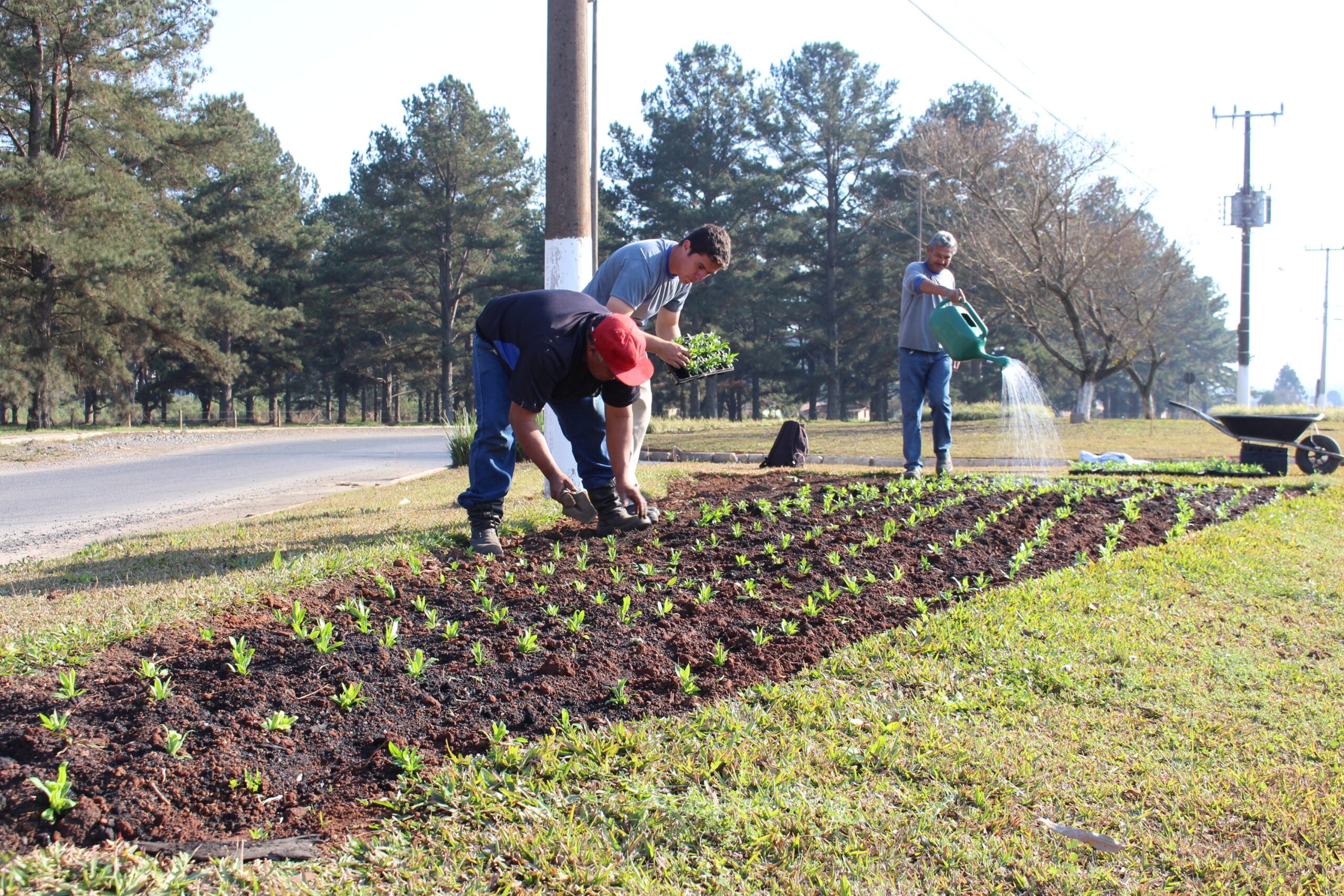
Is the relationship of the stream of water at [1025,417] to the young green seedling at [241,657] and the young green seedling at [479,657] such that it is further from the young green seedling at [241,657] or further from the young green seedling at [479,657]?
the young green seedling at [241,657]

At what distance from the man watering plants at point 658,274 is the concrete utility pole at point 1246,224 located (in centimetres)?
3123

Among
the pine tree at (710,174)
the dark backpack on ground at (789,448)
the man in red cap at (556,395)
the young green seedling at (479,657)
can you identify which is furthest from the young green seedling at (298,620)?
the pine tree at (710,174)

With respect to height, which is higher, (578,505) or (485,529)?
(578,505)

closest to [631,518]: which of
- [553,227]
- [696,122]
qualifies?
[553,227]

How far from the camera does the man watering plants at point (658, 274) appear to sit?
5.11m

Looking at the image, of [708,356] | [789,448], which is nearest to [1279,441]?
[789,448]

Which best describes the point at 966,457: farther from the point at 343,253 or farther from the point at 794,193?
the point at 343,253

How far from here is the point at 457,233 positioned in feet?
147

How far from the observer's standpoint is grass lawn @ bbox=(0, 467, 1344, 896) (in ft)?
6.82

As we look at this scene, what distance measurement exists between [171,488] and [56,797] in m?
10.4

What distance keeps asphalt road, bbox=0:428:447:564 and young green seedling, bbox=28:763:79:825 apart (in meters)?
4.48

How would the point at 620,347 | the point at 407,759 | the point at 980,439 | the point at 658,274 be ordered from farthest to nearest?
1. the point at 980,439
2. the point at 658,274
3. the point at 620,347
4. the point at 407,759

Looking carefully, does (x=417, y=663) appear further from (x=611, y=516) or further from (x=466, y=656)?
(x=611, y=516)

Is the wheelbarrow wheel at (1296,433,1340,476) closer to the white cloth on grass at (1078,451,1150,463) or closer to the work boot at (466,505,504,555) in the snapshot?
the white cloth on grass at (1078,451,1150,463)
